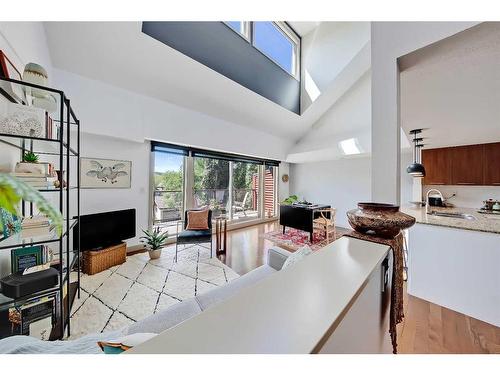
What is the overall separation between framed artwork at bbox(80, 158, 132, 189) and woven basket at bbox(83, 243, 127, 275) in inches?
40.7

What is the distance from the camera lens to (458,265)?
1.96 meters

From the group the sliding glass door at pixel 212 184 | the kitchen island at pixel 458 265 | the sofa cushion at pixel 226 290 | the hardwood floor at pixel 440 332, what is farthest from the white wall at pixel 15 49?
the kitchen island at pixel 458 265

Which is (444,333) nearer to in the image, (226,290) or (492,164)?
(226,290)

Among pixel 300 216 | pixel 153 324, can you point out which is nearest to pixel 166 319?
pixel 153 324

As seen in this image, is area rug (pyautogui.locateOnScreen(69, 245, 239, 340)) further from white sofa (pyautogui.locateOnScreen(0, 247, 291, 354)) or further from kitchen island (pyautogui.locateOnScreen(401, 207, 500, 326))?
kitchen island (pyautogui.locateOnScreen(401, 207, 500, 326))

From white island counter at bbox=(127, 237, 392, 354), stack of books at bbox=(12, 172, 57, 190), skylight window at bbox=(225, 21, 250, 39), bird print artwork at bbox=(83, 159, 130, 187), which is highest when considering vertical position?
skylight window at bbox=(225, 21, 250, 39)

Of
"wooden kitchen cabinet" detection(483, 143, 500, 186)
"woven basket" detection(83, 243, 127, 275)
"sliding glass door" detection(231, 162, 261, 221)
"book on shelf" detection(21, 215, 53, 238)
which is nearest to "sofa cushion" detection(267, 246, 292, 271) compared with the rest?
"book on shelf" detection(21, 215, 53, 238)

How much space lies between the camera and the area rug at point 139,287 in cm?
190

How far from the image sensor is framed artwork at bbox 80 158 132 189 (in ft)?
10.1

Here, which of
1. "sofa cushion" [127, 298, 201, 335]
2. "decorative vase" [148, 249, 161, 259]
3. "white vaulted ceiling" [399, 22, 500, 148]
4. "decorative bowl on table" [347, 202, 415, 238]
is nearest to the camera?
"decorative bowl on table" [347, 202, 415, 238]

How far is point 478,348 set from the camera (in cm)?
156

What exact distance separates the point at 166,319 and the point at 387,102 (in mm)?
2266

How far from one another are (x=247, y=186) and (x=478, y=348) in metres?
5.10
